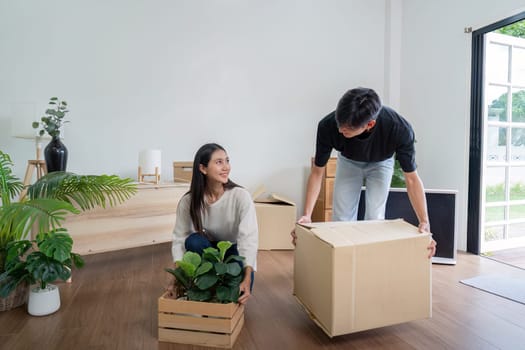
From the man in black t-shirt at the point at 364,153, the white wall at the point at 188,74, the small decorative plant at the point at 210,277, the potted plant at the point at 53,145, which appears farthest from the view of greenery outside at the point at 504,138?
the potted plant at the point at 53,145

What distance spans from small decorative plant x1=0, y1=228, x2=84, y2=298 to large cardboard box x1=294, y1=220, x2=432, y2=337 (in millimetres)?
1065

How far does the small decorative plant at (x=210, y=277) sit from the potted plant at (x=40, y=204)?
56 cm

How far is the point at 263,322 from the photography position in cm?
150

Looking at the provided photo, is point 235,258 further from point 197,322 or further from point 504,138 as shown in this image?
point 504,138

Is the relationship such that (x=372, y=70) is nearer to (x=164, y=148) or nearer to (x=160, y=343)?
(x=164, y=148)

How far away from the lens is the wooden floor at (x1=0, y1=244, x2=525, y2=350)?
1.32 meters

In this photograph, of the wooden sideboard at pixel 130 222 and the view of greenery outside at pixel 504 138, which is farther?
the view of greenery outside at pixel 504 138

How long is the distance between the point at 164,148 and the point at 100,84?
2.22 feet

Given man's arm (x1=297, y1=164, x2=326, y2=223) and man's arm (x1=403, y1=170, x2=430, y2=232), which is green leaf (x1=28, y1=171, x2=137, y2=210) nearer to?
man's arm (x1=297, y1=164, x2=326, y2=223)

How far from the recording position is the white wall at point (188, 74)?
2.54m

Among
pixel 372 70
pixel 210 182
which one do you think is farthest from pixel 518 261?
Answer: pixel 210 182

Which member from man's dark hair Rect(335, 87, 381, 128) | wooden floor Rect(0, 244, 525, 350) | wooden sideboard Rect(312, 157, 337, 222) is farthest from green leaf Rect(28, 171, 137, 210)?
wooden sideboard Rect(312, 157, 337, 222)

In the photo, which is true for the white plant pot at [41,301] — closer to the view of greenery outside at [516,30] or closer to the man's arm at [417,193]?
the man's arm at [417,193]

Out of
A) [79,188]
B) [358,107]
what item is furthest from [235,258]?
[79,188]
